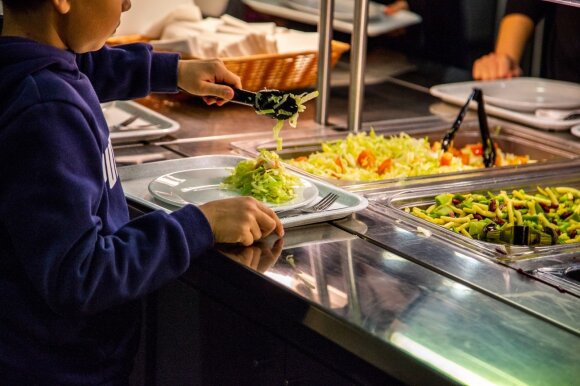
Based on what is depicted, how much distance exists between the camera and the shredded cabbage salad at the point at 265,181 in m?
1.78

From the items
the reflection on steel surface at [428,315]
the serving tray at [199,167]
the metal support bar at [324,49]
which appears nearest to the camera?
the reflection on steel surface at [428,315]

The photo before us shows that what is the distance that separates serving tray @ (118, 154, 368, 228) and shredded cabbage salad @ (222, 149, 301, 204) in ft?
0.18

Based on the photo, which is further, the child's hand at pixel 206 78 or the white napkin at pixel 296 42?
the white napkin at pixel 296 42

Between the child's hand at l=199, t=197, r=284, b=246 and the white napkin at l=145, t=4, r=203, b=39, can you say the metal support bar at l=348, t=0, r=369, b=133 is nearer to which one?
the white napkin at l=145, t=4, r=203, b=39

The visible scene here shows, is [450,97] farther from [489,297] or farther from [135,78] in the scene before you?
[489,297]

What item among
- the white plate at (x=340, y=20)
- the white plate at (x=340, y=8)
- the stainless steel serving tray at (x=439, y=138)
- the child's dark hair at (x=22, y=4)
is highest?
the child's dark hair at (x=22, y=4)

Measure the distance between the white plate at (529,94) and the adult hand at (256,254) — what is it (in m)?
1.24

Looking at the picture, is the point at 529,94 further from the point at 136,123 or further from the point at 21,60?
the point at 21,60

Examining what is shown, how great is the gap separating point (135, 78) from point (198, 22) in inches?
43.2

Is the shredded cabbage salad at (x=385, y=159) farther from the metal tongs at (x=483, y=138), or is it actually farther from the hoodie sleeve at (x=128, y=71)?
the hoodie sleeve at (x=128, y=71)

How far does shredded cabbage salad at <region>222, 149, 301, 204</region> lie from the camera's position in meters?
1.78

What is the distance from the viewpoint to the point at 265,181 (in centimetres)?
179

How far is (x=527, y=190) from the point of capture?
2.06 meters

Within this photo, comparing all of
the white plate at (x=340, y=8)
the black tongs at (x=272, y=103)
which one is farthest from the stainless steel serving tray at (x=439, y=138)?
the white plate at (x=340, y=8)
